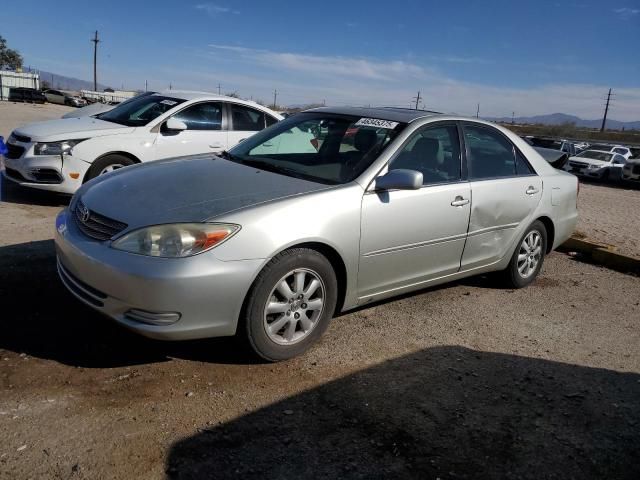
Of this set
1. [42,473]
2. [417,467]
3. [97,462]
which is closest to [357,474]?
[417,467]

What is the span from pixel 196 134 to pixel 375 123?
403 centimetres

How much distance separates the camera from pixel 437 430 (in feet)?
9.39

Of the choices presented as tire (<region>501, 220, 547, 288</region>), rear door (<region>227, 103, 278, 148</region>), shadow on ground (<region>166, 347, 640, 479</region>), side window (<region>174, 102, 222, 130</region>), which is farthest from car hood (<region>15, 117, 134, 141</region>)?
shadow on ground (<region>166, 347, 640, 479</region>)

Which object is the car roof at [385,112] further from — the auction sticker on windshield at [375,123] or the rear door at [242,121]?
the rear door at [242,121]

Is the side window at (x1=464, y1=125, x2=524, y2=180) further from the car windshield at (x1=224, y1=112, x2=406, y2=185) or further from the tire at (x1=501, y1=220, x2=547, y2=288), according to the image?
the car windshield at (x1=224, y1=112, x2=406, y2=185)

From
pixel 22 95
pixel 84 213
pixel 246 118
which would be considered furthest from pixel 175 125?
pixel 22 95

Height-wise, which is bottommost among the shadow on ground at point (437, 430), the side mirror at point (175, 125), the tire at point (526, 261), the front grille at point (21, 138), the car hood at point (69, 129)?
the shadow on ground at point (437, 430)

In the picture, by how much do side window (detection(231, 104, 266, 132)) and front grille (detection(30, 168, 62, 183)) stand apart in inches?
97.4

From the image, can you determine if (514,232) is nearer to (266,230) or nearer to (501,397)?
(501,397)

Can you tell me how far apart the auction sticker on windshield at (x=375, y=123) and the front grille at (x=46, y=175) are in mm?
4250

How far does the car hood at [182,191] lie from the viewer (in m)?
3.16

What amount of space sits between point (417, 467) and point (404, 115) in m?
2.73

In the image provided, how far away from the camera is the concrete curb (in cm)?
620

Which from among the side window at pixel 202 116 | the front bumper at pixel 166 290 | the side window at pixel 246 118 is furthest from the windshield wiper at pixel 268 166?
the side window at pixel 246 118
